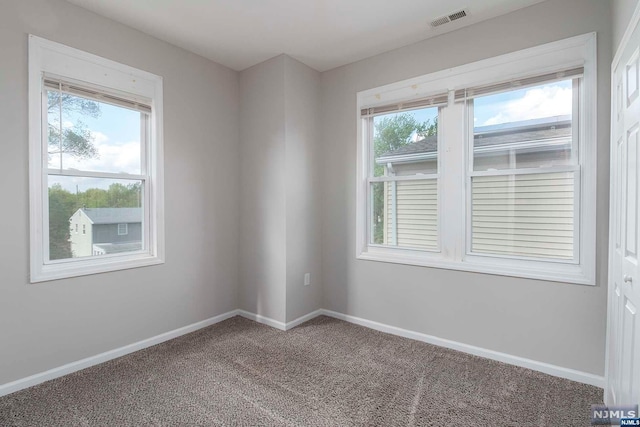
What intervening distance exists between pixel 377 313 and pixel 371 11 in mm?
2692

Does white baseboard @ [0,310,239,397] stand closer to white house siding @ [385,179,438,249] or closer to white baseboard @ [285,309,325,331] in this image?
white baseboard @ [285,309,325,331]

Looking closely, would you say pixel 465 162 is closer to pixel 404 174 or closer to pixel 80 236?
pixel 404 174

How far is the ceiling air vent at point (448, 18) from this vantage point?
2518mm

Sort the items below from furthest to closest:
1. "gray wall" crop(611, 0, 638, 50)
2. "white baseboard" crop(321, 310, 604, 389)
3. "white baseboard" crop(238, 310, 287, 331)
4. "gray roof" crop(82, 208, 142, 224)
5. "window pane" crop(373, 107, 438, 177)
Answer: "white baseboard" crop(238, 310, 287, 331), "window pane" crop(373, 107, 438, 177), "gray roof" crop(82, 208, 142, 224), "white baseboard" crop(321, 310, 604, 389), "gray wall" crop(611, 0, 638, 50)

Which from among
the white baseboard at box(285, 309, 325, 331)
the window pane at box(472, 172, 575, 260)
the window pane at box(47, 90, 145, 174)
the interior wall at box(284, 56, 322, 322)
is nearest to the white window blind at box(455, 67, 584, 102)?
the window pane at box(472, 172, 575, 260)

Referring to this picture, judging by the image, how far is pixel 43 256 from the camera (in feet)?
7.55

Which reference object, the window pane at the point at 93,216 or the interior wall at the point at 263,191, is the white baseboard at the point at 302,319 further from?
the window pane at the point at 93,216

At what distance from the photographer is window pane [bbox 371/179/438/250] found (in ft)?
9.96

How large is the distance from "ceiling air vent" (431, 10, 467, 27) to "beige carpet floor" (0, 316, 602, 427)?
108 inches

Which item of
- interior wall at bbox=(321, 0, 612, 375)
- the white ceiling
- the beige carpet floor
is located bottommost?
the beige carpet floor

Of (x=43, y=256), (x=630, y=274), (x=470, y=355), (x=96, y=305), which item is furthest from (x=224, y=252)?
(x=630, y=274)

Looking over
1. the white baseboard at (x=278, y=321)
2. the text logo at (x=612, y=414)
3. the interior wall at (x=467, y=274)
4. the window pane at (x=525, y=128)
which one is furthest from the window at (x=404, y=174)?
the text logo at (x=612, y=414)

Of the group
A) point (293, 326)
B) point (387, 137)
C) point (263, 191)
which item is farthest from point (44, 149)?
point (387, 137)


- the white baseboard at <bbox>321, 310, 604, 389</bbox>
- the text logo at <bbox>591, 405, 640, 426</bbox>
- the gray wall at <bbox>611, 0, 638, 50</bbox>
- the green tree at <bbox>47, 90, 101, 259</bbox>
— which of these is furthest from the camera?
the green tree at <bbox>47, 90, 101, 259</bbox>
